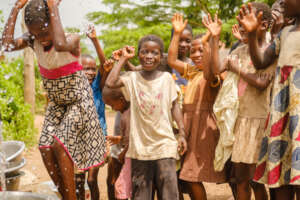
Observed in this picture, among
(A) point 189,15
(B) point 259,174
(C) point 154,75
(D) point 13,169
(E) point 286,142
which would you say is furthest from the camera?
(A) point 189,15

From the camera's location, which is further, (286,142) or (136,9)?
(136,9)

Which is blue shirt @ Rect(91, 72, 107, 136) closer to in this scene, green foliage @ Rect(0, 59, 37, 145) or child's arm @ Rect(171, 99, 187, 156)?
child's arm @ Rect(171, 99, 187, 156)

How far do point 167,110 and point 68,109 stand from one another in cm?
84

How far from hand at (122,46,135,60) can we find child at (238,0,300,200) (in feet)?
4.38

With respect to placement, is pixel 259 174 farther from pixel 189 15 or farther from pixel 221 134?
pixel 189 15

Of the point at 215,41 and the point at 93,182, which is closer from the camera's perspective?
the point at 215,41

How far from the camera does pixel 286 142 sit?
210cm

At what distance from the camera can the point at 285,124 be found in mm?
2115

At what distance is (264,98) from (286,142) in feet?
2.20

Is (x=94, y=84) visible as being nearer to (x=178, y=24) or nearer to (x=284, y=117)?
(x=178, y=24)

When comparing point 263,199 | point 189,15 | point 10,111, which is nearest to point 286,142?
point 263,199

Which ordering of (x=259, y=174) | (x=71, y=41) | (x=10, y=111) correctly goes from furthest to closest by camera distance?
(x=10, y=111), (x=71, y=41), (x=259, y=174)

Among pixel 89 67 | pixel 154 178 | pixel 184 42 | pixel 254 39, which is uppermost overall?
pixel 254 39

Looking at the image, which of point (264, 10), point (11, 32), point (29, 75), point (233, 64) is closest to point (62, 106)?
point (11, 32)
